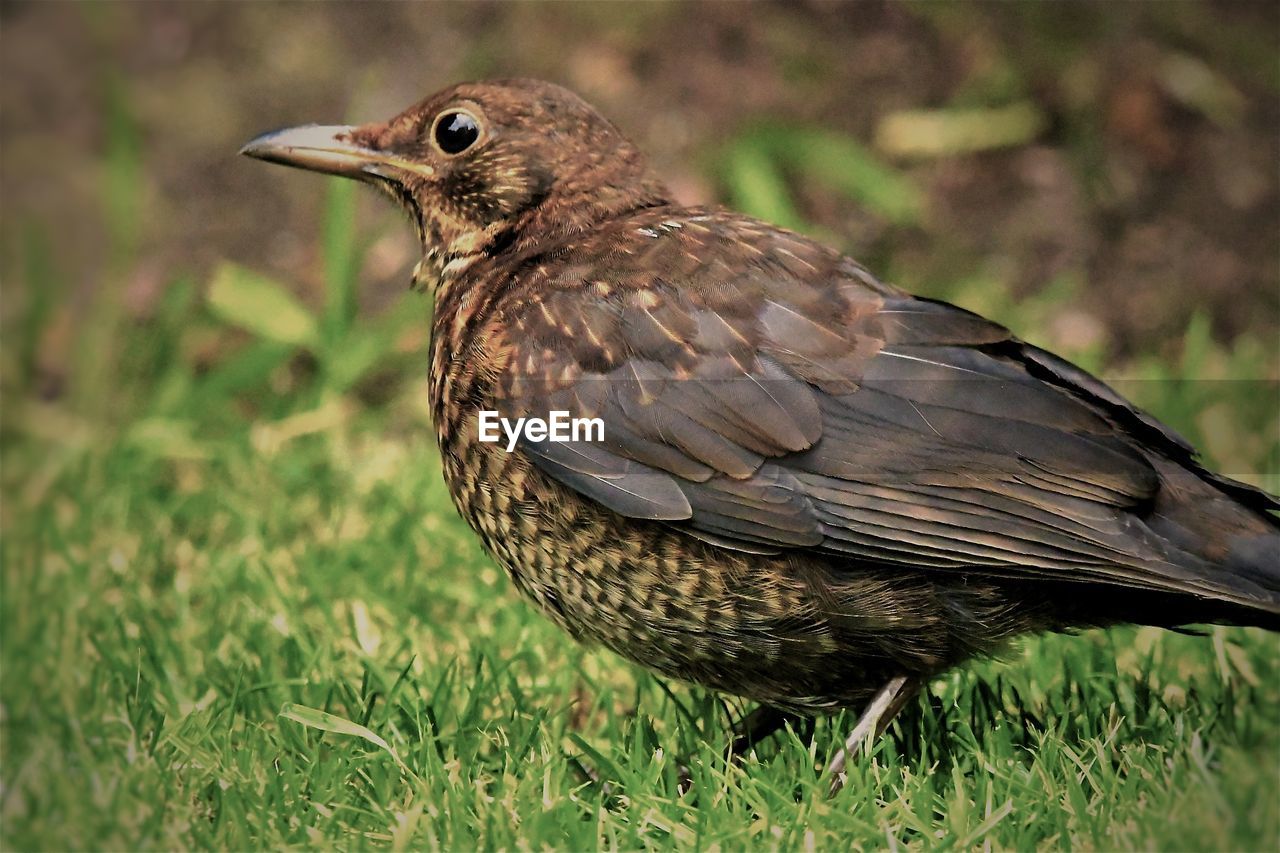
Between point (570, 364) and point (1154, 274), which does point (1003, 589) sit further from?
point (1154, 274)

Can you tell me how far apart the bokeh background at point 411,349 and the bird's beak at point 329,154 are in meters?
1.07

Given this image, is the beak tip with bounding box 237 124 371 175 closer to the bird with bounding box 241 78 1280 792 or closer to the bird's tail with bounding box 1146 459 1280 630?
the bird with bounding box 241 78 1280 792

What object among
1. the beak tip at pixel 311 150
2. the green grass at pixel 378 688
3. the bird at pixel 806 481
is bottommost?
the green grass at pixel 378 688

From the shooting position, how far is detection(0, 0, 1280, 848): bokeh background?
305 centimetres

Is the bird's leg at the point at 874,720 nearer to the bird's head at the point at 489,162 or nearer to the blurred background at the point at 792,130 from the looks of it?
the bird's head at the point at 489,162

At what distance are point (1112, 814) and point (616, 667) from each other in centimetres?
133

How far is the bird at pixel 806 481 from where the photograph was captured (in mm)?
2869

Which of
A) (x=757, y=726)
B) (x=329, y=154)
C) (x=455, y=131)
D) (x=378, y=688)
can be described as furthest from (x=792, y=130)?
(x=378, y=688)

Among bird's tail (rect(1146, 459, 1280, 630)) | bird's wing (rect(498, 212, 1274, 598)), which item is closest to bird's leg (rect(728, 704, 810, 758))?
bird's wing (rect(498, 212, 1274, 598))

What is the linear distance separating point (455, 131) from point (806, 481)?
47.4 inches

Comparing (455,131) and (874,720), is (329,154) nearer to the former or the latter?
(455,131)

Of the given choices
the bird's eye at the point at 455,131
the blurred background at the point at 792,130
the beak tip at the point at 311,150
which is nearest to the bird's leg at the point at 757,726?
the bird's eye at the point at 455,131

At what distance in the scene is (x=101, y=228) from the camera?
6191 millimetres

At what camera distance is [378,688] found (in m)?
3.49
